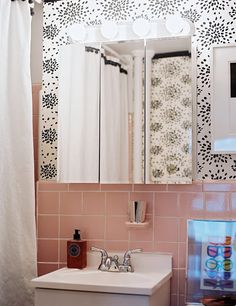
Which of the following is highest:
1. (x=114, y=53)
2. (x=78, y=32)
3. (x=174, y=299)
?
(x=78, y=32)

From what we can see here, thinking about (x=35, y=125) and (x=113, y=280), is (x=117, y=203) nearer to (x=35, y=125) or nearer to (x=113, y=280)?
(x=113, y=280)

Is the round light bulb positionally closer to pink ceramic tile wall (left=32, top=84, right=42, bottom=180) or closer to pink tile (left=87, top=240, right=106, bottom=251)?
pink ceramic tile wall (left=32, top=84, right=42, bottom=180)

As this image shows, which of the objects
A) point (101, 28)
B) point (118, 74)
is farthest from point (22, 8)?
point (118, 74)

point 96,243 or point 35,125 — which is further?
point 35,125

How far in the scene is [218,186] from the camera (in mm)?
2309

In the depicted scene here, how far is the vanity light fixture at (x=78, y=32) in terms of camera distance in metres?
2.50

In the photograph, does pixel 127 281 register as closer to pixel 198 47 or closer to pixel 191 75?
pixel 191 75

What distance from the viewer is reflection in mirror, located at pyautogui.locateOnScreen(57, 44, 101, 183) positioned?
8.05 ft

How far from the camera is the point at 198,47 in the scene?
2377 mm

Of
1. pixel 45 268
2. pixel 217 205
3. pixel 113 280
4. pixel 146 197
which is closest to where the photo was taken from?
pixel 113 280

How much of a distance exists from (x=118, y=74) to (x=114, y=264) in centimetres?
94

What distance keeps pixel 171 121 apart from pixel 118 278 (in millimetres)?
784

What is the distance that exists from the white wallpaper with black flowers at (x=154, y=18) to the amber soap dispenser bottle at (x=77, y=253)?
14.3 inches

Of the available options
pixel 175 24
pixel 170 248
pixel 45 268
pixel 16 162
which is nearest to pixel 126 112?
pixel 175 24
